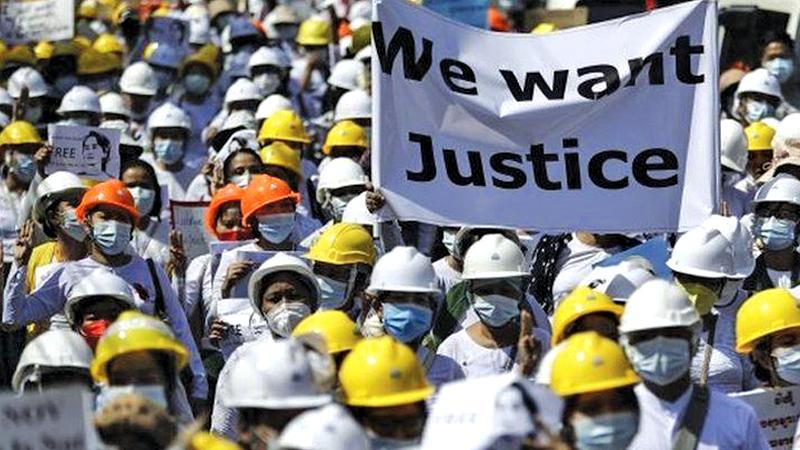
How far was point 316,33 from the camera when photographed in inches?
930

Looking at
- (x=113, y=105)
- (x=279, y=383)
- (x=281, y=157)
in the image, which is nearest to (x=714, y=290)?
(x=279, y=383)

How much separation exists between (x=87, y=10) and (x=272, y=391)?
56.6 ft

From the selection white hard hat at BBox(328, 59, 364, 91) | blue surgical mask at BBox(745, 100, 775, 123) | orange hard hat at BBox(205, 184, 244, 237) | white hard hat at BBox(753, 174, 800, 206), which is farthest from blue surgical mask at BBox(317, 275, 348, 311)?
white hard hat at BBox(328, 59, 364, 91)

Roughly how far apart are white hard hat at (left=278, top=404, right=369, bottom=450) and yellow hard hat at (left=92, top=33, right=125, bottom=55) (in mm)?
14568

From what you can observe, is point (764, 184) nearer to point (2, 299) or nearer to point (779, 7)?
point (2, 299)

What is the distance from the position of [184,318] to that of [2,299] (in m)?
1.21

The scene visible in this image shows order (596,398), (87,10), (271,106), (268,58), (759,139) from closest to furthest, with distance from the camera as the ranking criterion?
(596,398), (759,139), (271,106), (268,58), (87,10)

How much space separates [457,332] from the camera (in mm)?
12578

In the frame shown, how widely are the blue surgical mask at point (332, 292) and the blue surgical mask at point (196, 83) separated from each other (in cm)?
889

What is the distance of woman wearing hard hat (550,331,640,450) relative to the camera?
31.2 feet

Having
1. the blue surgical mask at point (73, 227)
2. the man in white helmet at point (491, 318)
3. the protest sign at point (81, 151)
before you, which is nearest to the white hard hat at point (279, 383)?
the man in white helmet at point (491, 318)

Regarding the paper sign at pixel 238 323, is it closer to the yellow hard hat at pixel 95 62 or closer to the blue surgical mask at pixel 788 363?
the blue surgical mask at pixel 788 363

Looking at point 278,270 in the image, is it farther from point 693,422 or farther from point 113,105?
point 113,105

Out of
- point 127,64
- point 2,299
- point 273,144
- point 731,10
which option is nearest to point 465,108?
point 2,299
